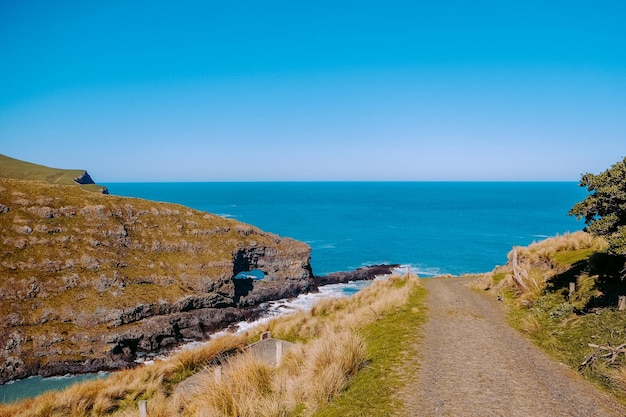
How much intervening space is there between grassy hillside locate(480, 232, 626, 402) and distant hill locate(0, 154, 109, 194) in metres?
152

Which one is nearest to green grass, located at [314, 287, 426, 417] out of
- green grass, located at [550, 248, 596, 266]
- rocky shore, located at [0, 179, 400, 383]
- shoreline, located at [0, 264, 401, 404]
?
green grass, located at [550, 248, 596, 266]

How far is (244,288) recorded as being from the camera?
174 ft

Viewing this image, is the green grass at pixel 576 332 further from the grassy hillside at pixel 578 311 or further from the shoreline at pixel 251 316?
the shoreline at pixel 251 316

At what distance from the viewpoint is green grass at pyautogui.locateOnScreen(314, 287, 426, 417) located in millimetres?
8586

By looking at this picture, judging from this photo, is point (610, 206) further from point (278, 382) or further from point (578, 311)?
point (278, 382)

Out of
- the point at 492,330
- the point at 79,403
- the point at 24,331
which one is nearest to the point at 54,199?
the point at 24,331

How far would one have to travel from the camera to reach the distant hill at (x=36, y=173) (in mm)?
148375

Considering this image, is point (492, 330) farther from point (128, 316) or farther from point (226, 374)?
point (128, 316)

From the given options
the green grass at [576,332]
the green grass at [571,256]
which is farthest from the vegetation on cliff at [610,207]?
the green grass at [571,256]

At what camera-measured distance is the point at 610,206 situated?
12.5 m

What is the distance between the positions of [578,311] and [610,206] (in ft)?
15.5

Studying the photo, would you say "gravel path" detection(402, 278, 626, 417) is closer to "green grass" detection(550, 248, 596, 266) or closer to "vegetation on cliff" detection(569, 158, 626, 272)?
"vegetation on cliff" detection(569, 158, 626, 272)

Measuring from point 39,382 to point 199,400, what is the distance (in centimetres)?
3012

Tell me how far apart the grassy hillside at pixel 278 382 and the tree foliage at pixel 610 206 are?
7.78 metres
